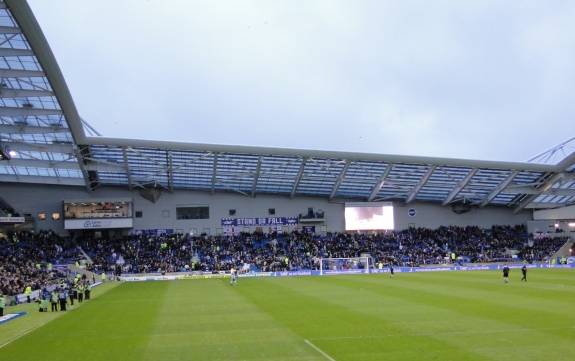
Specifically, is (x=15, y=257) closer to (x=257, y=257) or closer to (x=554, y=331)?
(x=257, y=257)

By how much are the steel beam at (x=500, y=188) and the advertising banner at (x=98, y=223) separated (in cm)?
4626

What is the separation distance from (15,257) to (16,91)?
62.4 feet

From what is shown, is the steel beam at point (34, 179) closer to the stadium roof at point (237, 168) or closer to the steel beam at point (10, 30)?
the stadium roof at point (237, 168)

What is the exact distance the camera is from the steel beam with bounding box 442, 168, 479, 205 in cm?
5965

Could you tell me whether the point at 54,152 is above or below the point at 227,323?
above

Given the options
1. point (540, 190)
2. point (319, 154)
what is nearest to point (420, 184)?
point (540, 190)

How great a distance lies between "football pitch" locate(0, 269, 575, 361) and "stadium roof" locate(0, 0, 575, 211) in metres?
17.9

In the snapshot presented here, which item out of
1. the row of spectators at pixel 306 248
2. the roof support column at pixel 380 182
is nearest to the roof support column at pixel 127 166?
the row of spectators at pixel 306 248

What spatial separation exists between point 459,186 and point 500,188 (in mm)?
5590

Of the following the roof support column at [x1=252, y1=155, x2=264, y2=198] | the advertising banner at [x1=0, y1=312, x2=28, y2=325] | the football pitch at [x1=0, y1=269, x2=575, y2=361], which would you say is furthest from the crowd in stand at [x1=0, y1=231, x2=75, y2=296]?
the roof support column at [x1=252, y1=155, x2=264, y2=198]

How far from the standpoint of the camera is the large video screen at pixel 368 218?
65375 mm

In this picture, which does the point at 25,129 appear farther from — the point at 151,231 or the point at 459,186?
the point at 459,186

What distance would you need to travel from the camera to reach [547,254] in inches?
2589

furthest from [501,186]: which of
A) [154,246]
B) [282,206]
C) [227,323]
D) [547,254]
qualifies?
[227,323]
